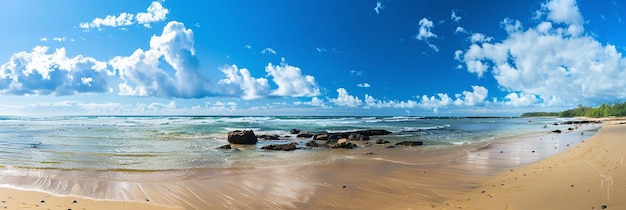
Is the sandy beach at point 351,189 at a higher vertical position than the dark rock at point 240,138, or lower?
lower

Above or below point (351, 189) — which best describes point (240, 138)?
above

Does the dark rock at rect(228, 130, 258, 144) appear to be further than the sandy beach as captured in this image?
Yes

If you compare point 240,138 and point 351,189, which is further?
point 240,138

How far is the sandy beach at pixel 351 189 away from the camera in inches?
280

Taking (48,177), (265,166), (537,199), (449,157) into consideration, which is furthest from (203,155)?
(537,199)

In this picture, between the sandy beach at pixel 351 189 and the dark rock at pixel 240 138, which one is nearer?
the sandy beach at pixel 351 189

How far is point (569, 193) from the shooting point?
704cm

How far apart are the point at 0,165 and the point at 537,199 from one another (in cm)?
1774

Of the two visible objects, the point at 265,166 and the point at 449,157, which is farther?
the point at 449,157

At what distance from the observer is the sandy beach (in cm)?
710

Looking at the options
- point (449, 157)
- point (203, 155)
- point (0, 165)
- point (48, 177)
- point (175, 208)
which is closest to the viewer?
point (175, 208)

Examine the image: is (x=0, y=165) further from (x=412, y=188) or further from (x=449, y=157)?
(x=449, y=157)

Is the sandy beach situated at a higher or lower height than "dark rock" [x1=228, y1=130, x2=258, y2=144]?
lower

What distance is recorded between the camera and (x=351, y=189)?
29.3 feet
